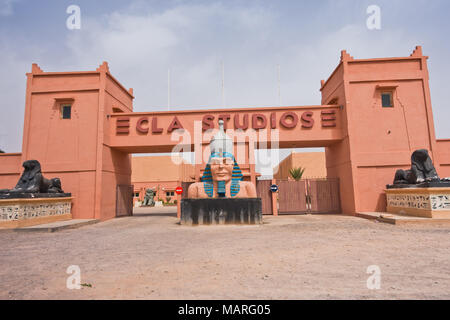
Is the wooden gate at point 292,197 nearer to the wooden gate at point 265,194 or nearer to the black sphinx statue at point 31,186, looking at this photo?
the wooden gate at point 265,194

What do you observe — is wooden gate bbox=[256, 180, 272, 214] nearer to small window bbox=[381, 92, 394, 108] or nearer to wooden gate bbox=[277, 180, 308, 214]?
wooden gate bbox=[277, 180, 308, 214]

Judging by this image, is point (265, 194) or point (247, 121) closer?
point (247, 121)

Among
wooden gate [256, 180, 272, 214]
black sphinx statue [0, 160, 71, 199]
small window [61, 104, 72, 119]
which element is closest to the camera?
black sphinx statue [0, 160, 71, 199]

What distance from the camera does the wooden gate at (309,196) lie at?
→ 14.5 m

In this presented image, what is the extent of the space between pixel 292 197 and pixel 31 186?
12.8 meters

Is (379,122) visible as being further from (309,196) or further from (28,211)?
(28,211)

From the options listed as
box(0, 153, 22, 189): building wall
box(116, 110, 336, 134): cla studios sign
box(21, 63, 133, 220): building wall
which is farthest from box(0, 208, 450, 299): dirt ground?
box(0, 153, 22, 189): building wall

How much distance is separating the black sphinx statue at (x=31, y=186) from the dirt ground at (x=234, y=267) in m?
3.57

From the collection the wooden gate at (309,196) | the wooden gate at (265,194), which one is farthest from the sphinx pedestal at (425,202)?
the wooden gate at (265,194)

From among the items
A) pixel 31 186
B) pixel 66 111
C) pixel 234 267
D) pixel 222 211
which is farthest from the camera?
pixel 66 111

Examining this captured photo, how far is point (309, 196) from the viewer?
1477 cm

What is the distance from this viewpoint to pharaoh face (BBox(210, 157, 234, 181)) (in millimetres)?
10016

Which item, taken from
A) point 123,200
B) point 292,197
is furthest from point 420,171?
point 123,200

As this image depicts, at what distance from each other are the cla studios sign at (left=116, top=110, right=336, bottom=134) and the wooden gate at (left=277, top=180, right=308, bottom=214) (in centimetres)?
347
